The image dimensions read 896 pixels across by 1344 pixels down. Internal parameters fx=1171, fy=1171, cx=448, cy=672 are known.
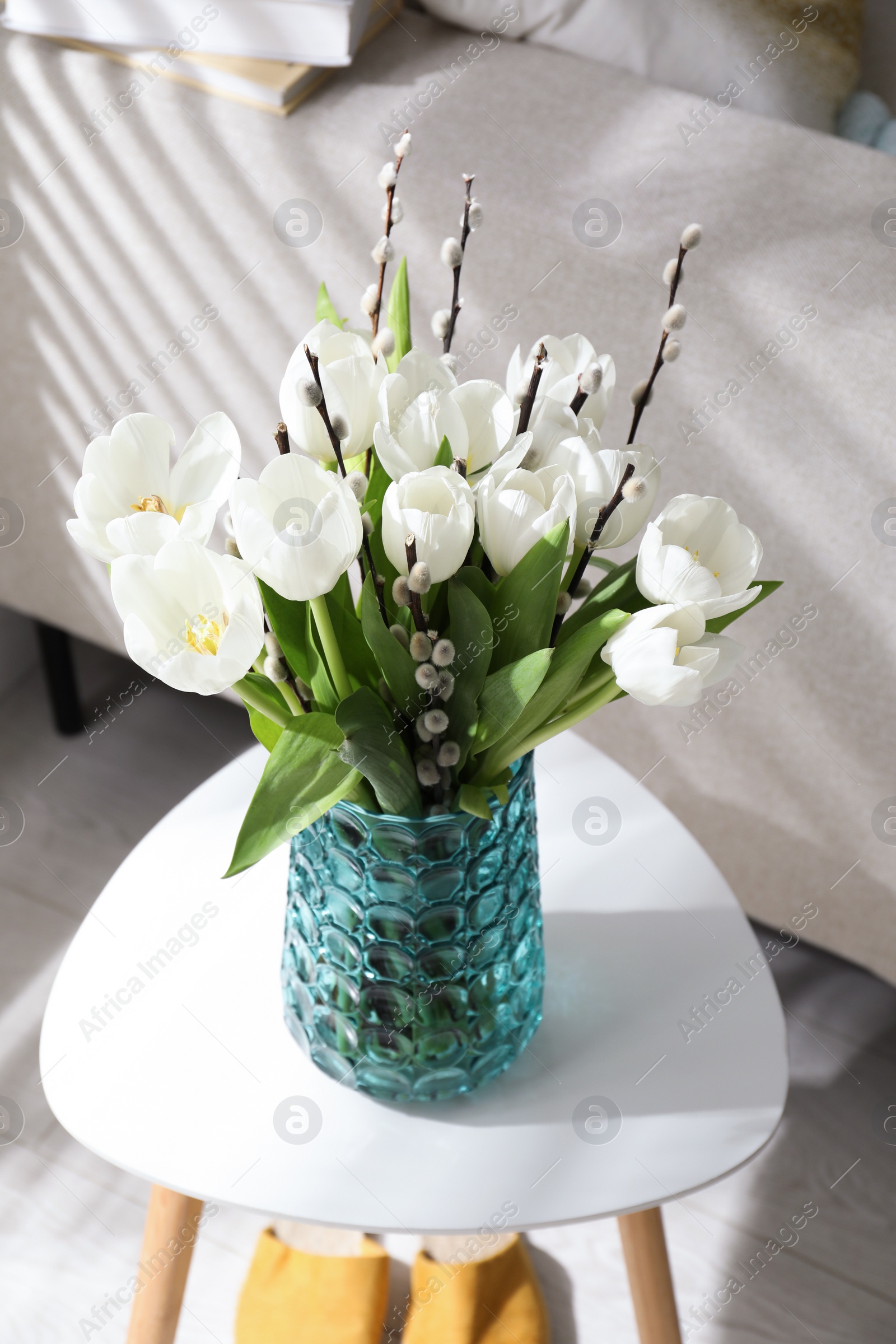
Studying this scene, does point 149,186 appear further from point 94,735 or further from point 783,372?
point 94,735

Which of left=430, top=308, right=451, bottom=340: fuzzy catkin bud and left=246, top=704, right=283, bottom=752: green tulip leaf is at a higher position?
left=430, top=308, right=451, bottom=340: fuzzy catkin bud

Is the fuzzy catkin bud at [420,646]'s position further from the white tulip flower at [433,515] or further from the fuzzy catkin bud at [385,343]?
the fuzzy catkin bud at [385,343]

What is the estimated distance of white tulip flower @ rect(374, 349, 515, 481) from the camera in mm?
545

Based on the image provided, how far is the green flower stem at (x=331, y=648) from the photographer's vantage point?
563 mm

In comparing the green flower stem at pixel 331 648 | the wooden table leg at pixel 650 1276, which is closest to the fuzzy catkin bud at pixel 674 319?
the green flower stem at pixel 331 648

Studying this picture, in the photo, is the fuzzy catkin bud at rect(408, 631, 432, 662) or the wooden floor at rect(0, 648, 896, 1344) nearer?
the fuzzy catkin bud at rect(408, 631, 432, 662)

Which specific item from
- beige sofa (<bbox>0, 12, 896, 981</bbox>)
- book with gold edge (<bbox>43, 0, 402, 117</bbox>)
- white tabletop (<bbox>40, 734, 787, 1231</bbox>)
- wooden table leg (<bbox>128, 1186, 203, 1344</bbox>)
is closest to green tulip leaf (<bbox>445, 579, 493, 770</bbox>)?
white tabletop (<bbox>40, 734, 787, 1231</bbox>)

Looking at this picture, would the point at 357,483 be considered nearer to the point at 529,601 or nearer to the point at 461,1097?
the point at 529,601

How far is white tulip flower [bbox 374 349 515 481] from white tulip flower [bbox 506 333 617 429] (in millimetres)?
18

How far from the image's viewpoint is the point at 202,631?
55 centimetres

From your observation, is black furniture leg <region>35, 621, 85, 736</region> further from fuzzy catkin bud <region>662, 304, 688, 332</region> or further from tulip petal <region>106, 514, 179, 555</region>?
fuzzy catkin bud <region>662, 304, 688, 332</region>

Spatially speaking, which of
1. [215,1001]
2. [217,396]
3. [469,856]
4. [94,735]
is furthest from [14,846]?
[469,856]

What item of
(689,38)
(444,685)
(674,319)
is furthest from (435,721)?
(689,38)

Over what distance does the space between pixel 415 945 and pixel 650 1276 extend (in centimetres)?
39
